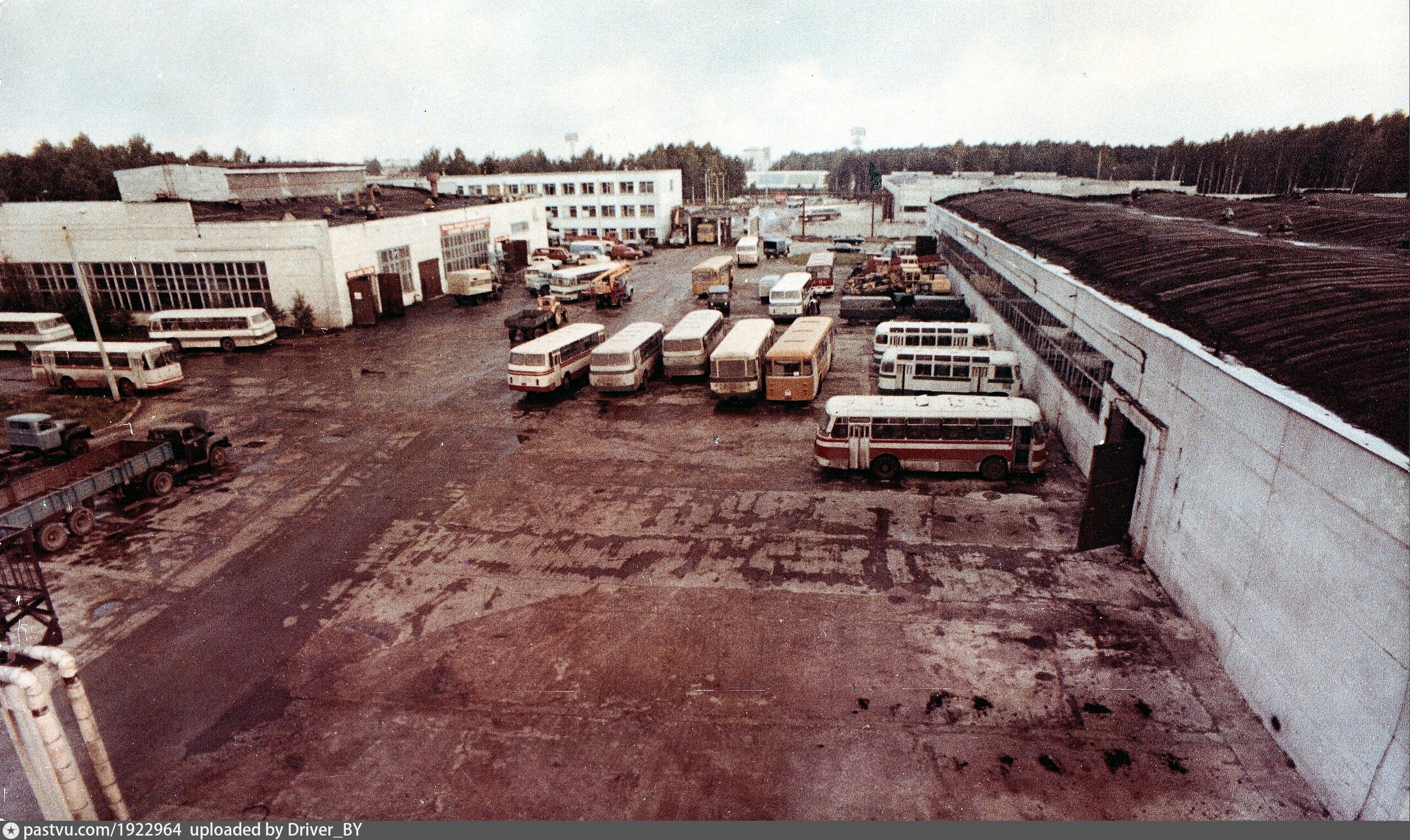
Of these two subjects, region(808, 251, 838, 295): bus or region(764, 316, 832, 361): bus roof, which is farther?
region(808, 251, 838, 295): bus

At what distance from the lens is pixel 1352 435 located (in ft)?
27.9

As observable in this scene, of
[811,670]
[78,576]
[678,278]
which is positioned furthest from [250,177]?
[811,670]

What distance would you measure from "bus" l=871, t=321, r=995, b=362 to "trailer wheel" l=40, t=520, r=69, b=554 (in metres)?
25.0

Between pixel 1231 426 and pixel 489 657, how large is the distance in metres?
13.0

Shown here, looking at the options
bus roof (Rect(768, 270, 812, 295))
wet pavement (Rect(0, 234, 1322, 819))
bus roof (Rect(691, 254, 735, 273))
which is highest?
bus roof (Rect(691, 254, 735, 273))

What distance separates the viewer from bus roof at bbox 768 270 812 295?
39531 millimetres

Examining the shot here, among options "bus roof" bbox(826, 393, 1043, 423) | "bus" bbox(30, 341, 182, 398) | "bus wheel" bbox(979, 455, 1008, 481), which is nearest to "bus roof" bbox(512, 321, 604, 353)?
"bus roof" bbox(826, 393, 1043, 423)

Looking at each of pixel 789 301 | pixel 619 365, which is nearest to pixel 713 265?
pixel 789 301

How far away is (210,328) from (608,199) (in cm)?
5105

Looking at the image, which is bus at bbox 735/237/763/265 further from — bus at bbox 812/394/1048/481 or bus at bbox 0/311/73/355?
bus at bbox 0/311/73/355

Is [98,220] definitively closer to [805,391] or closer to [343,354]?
[343,354]

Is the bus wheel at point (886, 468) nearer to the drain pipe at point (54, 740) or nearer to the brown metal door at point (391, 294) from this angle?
the drain pipe at point (54, 740)

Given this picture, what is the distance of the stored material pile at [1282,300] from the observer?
31.7 feet

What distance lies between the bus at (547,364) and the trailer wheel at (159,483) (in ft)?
34.7
